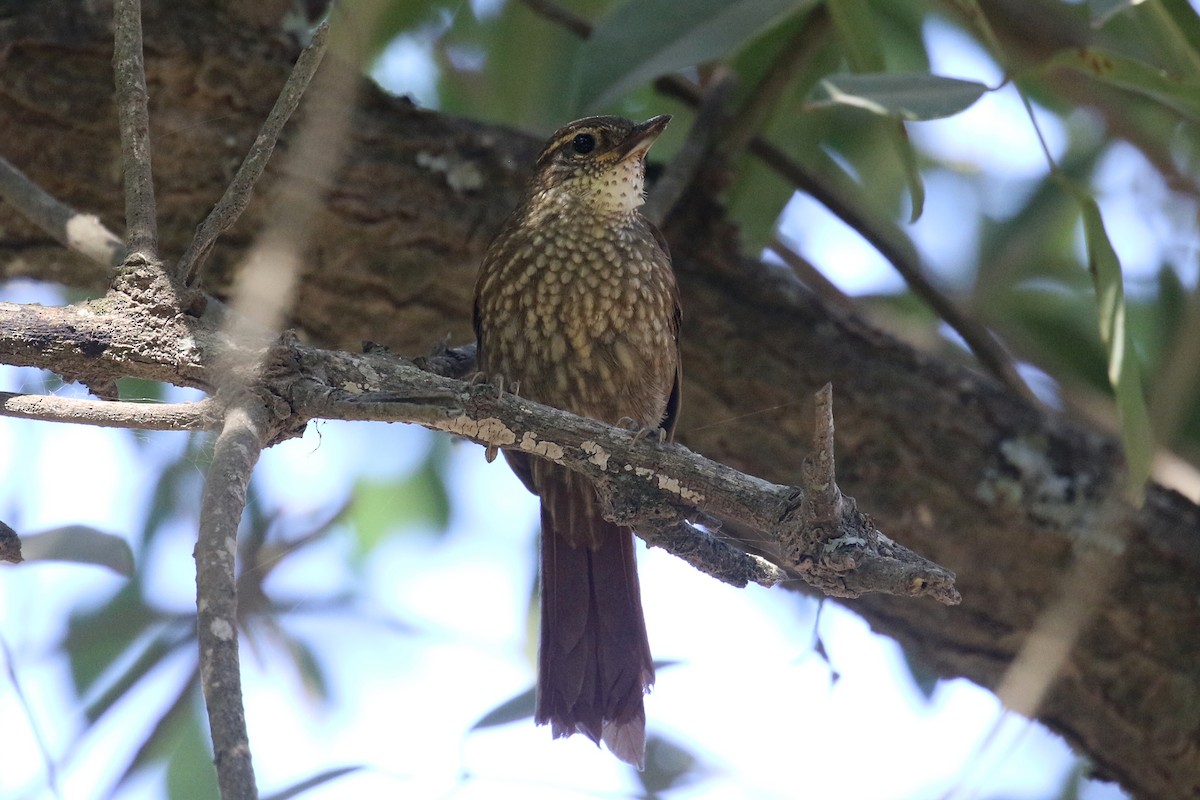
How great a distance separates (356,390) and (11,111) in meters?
1.66

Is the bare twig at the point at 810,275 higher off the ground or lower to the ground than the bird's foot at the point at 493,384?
higher

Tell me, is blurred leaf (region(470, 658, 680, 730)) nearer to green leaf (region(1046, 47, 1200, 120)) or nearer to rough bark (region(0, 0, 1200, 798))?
rough bark (region(0, 0, 1200, 798))

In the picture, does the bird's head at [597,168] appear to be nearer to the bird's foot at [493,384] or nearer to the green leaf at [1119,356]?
the bird's foot at [493,384]

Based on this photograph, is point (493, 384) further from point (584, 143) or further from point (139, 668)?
point (139, 668)

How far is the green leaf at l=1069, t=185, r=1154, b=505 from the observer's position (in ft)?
9.14

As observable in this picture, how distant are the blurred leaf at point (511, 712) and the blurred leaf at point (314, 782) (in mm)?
379

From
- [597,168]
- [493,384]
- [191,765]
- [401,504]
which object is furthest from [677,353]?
[191,765]

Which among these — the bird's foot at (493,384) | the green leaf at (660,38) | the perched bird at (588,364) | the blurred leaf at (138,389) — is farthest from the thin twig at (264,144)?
the blurred leaf at (138,389)

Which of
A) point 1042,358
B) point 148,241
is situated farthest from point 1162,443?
point 148,241

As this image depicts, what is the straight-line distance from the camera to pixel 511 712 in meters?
3.32

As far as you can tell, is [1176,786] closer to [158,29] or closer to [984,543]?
[984,543]

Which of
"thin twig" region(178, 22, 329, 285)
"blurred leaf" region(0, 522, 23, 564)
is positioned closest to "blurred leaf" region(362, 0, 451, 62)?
"thin twig" region(178, 22, 329, 285)

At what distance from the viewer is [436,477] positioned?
4348mm

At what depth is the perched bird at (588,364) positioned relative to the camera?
299 centimetres
